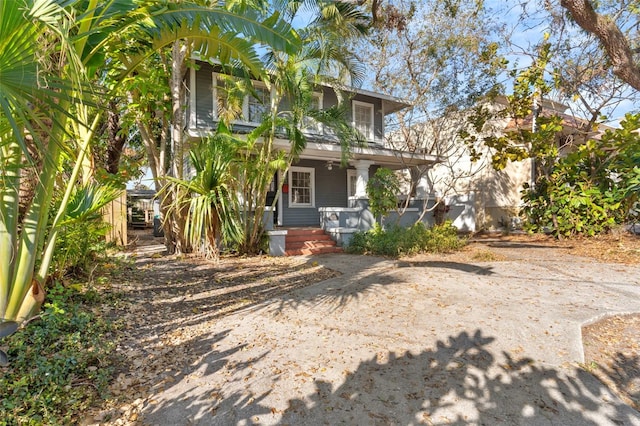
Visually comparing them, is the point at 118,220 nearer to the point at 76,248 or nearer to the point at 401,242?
the point at 76,248

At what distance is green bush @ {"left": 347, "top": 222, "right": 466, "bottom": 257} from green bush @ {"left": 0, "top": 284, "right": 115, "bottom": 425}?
22.8 feet

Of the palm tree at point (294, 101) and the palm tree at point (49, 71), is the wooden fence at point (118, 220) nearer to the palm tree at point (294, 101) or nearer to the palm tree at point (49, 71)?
the palm tree at point (294, 101)

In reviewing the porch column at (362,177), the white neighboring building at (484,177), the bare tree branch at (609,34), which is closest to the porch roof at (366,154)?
the porch column at (362,177)

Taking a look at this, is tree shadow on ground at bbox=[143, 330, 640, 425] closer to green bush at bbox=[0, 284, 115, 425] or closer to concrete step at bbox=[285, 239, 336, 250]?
green bush at bbox=[0, 284, 115, 425]

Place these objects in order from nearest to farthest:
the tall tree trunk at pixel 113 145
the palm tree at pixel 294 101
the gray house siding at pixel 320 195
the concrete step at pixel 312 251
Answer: the palm tree at pixel 294 101, the concrete step at pixel 312 251, the tall tree trunk at pixel 113 145, the gray house siding at pixel 320 195

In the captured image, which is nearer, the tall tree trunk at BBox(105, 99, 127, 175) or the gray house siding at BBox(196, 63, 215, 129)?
the gray house siding at BBox(196, 63, 215, 129)

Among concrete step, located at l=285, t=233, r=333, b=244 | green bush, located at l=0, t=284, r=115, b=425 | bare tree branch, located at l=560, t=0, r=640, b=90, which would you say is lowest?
green bush, located at l=0, t=284, r=115, b=425

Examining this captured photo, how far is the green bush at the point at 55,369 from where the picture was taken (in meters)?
2.34

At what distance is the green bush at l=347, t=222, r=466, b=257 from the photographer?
9227 mm

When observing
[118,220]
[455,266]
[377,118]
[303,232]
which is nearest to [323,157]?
[303,232]

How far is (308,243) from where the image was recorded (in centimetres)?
1022

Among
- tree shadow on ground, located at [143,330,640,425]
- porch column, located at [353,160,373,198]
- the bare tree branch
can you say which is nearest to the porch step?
porch column, located at [353,160,373,198]

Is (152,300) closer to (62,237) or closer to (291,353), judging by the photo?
(62,237)

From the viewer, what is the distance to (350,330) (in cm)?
394
